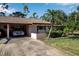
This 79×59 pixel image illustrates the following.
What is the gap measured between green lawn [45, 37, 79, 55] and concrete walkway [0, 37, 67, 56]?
0.80ft

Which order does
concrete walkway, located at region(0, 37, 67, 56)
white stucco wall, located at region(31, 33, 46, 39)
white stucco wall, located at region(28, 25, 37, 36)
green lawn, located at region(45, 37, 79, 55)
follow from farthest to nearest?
white stucco wall, located at region(28, 25, 37, 36) < white stucco wall, located at region(31, 33, 46, 39) < green lawn, located at region(45, 37, 79, 55) < concrete walkway, located at region(0, 37, 67, 56)

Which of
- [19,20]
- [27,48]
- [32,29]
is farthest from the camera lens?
[32,29]

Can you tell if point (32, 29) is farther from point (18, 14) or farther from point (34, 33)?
point (18, 14)

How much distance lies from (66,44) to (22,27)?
211cm

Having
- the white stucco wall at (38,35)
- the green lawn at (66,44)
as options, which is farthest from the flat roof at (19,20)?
the green lawn at (66,44)

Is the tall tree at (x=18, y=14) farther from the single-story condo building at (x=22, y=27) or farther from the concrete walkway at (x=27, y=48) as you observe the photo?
the concrete walkway at (x=27, y=48)

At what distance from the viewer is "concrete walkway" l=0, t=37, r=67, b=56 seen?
9727 mm

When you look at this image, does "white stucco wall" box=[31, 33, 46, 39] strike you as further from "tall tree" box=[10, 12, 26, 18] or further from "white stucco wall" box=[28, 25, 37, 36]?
"tall tree" box=[10, 12, 26, 18]

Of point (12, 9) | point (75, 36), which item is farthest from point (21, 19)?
point (75, 36)

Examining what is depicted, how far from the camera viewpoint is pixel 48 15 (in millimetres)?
10164

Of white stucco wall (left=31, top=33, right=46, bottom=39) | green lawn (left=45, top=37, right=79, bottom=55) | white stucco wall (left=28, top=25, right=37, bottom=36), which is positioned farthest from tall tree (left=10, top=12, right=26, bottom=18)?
green lawn (left=45, top=37, right=79, bottom=55)

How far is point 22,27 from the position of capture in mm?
10555

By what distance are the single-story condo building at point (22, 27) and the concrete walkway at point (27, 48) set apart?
28cm

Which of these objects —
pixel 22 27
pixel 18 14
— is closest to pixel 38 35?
pixel 22 27
